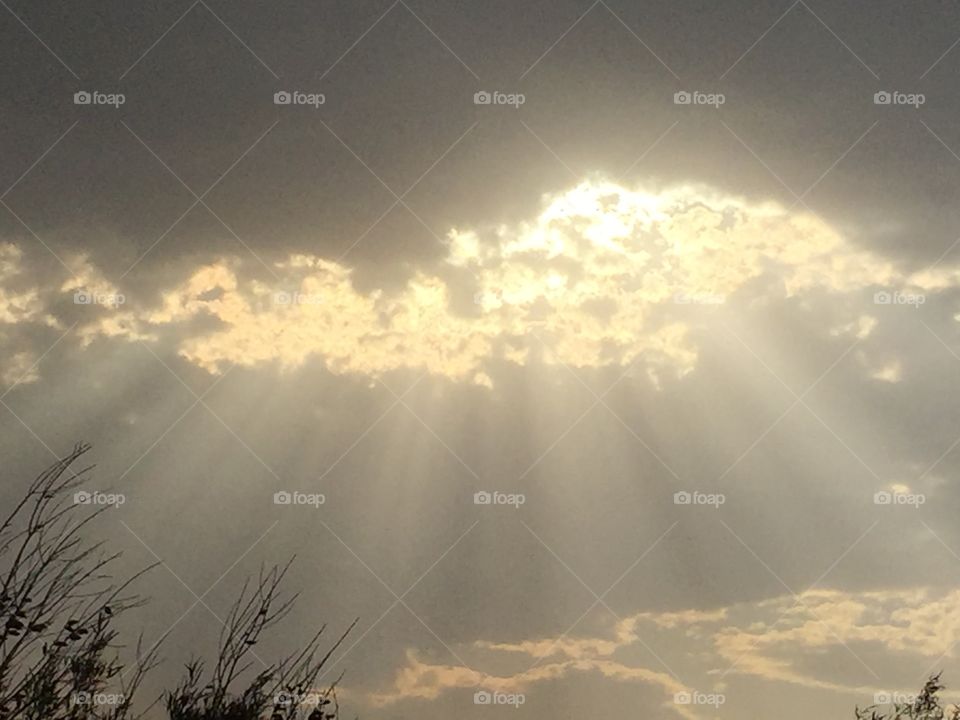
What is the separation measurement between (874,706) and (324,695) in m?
9.99

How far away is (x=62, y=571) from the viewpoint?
992 cm

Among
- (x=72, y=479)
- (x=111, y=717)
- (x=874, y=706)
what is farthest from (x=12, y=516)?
(x=874, y=706)

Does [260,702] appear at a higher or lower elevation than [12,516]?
lower

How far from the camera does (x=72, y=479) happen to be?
1014 centimetres

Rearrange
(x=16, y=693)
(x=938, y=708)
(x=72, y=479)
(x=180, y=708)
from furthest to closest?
(x=938, y=708) → (x=180, y=708) → (x=72, y=479) → (x=16, y=693)

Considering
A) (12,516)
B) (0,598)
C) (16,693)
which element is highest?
(12,516)

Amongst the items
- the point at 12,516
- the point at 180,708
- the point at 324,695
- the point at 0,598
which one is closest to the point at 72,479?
the point at 12,516

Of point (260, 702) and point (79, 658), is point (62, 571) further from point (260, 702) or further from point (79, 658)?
point (260, 702)

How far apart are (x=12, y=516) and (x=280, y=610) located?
356 cm

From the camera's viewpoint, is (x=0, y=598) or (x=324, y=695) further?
(x=324, y=695)

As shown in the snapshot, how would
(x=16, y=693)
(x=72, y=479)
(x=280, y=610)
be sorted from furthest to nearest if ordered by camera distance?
(x=280, y=610), (x=72, y=479), (x=16, y=693)

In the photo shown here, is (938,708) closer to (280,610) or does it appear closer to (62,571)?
(280,610)

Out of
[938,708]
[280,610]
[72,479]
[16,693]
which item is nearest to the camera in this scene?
[16,693]

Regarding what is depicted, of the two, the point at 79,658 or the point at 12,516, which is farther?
the point at 79,658
